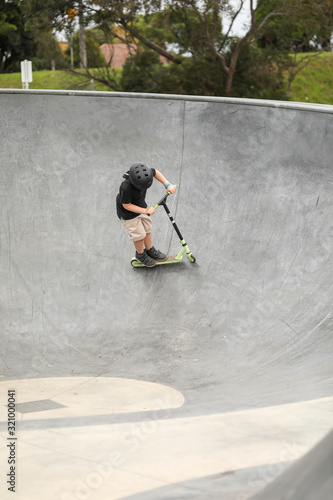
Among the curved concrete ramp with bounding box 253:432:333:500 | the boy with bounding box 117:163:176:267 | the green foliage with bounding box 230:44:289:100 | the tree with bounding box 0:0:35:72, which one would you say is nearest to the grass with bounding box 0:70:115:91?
the tree with bounding box 0:0:35:72

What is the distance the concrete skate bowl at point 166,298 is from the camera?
323 cm

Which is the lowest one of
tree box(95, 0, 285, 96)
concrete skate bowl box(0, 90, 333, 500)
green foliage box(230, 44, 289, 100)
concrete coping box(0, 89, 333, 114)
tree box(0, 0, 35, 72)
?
concrete skate bowl box(0, 90, 333, 500)

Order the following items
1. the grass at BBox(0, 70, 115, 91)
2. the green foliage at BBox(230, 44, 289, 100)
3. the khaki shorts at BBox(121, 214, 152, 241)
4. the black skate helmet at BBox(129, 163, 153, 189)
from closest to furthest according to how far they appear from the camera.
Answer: the black skate helmet at BBox(129, 163, 153, 189), the khaki shorts at BBox(121, 214, 152, 241), the green foliage at BBox(230, 44, 289, 100), the grass at BBox(0, 70, 115, 91)

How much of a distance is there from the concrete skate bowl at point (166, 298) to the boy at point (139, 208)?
0.87 feet

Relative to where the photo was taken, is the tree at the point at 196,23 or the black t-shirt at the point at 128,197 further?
the tree at the point at 196,23

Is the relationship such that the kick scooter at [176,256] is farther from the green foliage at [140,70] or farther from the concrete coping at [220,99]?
the green foliage at [140,70]

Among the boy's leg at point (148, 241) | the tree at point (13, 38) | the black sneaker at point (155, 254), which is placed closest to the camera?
the boy's leg at point (148, 241)

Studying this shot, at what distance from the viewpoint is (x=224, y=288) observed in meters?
6.45

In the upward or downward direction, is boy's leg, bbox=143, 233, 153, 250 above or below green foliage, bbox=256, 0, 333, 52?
below

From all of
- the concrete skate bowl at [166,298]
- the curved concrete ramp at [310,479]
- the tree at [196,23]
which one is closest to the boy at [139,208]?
the concrete skate bowl at [166,298]

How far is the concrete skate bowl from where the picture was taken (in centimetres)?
323

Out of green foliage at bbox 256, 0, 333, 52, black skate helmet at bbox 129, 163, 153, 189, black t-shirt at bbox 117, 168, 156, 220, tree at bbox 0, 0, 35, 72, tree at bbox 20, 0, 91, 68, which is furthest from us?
tree at bbox 0, 0, 35, 72

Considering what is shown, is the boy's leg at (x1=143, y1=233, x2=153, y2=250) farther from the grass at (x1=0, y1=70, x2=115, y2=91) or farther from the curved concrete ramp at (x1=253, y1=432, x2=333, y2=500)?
the grass at (x1=0, y1=70, x2=115, y2=91)

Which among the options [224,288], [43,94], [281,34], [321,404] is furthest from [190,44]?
[321,404]
